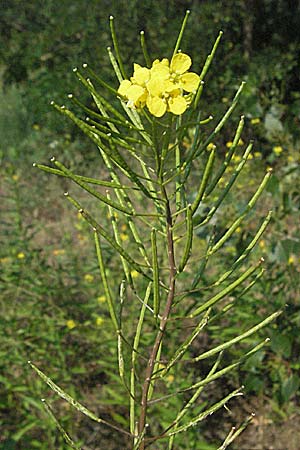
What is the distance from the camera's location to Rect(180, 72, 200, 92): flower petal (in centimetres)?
71

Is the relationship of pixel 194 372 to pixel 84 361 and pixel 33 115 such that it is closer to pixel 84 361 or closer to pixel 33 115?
pixel 84 361

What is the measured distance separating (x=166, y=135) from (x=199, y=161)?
2.79 m

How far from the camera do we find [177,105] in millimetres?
690

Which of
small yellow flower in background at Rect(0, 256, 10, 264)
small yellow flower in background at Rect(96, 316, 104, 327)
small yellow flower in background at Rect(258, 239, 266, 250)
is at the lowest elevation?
small yellow flower in background at Rect(96, 316, 104, 327)

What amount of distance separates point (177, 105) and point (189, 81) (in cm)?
4

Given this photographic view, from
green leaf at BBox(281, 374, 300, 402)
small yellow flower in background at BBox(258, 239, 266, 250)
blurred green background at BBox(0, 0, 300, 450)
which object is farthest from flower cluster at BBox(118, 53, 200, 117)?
small yellow flower in background at BBox(258, 239, 266, 250)

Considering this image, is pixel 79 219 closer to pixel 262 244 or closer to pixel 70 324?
pixel 262 244

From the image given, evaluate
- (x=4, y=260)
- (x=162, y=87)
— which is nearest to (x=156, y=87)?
(x=162, y=87)

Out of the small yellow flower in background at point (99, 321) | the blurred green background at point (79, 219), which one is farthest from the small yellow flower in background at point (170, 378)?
the small yellow flower in background at point (99, 321)

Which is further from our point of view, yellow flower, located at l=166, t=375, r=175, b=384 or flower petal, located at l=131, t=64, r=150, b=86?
yellow flower, located at l=166, t=375, r=175, b=384

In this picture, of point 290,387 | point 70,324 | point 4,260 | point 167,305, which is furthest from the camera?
point 4,260

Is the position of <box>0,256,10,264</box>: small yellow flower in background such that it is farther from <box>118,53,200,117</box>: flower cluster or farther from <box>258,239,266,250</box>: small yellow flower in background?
<box>118,53,200,117</box>: flower cluster

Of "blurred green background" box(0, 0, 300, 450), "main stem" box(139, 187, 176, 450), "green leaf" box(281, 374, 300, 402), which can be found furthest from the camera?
"blurred green background" box(0, 0, 300, 450)

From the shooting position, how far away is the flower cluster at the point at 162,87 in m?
0.69
